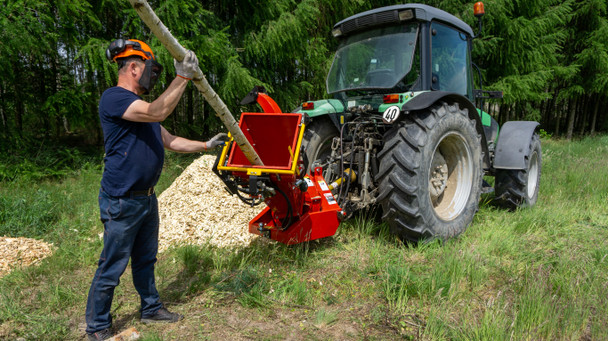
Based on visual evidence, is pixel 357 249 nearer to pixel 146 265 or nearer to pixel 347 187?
pixel 347 187

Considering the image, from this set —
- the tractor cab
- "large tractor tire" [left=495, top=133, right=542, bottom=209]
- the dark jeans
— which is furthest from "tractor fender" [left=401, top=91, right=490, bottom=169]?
the dark jeans

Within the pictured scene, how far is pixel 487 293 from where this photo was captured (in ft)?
9.09

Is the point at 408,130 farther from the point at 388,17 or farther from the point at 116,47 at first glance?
the point at 116,47

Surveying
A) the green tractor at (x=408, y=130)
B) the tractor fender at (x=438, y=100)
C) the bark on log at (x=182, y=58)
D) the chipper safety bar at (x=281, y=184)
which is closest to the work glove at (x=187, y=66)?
the bark on log at (x=182, y=58)

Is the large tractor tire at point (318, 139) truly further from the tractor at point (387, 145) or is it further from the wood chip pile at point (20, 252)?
the wood chip pile at point (20, 252)

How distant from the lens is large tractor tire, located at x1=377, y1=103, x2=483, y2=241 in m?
3.20

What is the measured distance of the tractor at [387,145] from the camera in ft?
10.1

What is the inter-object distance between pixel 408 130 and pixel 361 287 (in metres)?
1.35

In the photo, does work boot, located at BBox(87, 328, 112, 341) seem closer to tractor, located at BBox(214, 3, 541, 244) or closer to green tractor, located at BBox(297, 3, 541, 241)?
tractor, located at BBox(214, 3, 541, 244)

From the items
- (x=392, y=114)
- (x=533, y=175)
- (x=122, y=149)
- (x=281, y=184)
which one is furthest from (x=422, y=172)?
(x=533, y=175)

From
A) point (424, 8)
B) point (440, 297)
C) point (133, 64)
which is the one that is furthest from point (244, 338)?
point (424, 8)

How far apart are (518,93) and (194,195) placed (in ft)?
32.0

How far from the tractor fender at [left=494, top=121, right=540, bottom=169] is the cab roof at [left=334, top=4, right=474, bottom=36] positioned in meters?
1.49

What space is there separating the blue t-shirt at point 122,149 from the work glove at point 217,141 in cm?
42
